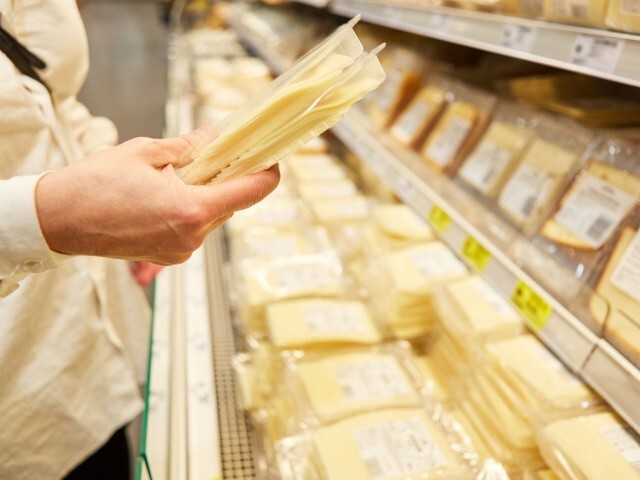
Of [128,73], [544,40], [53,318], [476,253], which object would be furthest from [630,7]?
[128,73]

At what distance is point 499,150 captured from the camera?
1.14m

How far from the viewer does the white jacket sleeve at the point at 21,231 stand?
18.9 inches

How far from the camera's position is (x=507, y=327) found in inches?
36.6

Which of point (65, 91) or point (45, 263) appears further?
point (65, 91)

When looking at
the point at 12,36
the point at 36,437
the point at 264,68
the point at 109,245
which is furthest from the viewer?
the point at 264,68

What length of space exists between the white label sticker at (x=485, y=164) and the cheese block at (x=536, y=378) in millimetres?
419

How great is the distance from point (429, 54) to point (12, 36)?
152 cm

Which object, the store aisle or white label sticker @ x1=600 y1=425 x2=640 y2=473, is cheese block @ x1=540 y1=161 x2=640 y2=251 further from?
the store aisle

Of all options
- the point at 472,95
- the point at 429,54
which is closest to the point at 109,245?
the point at 472,95

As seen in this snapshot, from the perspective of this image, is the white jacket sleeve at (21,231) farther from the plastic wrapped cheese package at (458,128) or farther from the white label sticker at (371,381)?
the plastic wrapped cheese package at (458,128)

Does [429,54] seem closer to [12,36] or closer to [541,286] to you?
[541,286]

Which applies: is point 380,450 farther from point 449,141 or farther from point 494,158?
point 449,141

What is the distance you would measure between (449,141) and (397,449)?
2.87 feet

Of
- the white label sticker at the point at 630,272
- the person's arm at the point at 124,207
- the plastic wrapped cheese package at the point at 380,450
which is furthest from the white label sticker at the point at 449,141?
the person's arm at the point at 124,207
